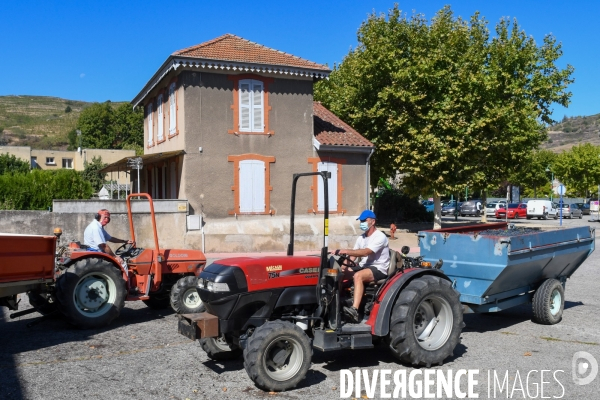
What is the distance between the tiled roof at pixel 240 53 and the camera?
20.2m

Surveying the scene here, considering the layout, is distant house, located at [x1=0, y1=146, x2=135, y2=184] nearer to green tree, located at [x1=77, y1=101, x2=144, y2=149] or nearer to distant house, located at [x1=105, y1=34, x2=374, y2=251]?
green tree, located at [x1=77, y1=101, x2=144, y2=149]

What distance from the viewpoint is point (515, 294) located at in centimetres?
852

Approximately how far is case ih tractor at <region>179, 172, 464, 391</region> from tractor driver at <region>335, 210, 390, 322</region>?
4.2 inches

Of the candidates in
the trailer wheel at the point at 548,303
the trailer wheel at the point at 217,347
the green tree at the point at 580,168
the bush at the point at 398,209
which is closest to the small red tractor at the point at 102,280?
the trailer wheel at the point at 217,347

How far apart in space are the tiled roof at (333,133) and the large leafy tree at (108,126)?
2488 inches

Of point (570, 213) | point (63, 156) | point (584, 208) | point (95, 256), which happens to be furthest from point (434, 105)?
point (63, 156)

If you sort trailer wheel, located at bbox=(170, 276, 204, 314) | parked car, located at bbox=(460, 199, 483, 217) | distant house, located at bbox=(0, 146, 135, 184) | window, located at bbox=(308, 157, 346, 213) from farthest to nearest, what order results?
distant house, located at bbox=(0, 146, 135, 184) < parked car, located at bbox=(460, 199, 483, 217) < window, located at bbox=(308, 157, 346, 213) < trailer wheel, located at bbox=(170, 276, 204, 314)

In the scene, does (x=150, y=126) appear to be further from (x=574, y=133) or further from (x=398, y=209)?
(x=574, y=133)

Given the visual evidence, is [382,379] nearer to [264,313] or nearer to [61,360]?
[264,313]

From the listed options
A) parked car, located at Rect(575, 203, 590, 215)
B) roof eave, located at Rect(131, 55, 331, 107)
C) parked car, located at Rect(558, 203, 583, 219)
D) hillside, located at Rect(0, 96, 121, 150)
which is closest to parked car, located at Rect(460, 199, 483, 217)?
parked car, located at Rect(558, 203, 583, 219)

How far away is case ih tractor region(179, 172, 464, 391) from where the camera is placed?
226 inches

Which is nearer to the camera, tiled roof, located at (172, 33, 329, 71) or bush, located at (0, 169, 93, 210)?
tiled roof, located at (172, 33, 329, 71)

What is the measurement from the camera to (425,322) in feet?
22.6

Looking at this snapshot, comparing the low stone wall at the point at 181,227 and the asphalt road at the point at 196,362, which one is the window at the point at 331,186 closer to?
the low stone wall at the point at 181,227
